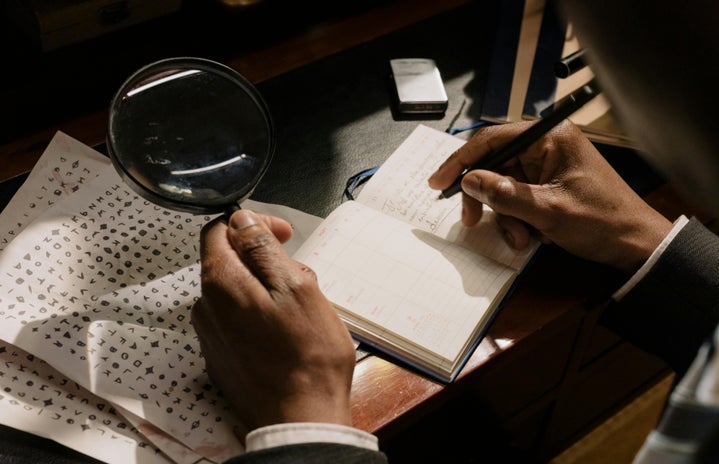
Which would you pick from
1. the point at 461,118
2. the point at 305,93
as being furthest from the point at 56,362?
the point at 461,118

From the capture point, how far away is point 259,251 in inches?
36.3

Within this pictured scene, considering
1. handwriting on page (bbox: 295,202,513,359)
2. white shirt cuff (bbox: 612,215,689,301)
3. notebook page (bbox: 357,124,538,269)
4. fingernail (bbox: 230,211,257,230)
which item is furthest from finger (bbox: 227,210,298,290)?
white shirt cuff (bbox: 612,215,689,301)

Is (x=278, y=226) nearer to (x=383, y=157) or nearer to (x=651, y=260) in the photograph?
(x=383, y=157)

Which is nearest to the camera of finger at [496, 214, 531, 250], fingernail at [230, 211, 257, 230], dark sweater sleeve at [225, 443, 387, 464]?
dark sweater sleeve at [225, 443, 387, 464]

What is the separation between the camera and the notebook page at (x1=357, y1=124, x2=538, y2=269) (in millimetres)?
1167

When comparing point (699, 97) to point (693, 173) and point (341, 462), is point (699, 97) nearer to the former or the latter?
point (693, 173)

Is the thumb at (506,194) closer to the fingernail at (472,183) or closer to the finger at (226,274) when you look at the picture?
the fingernail at (472,183)

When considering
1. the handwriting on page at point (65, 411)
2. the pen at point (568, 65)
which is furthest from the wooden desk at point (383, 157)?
the pen at point (568, 65)

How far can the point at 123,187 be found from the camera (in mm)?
1188

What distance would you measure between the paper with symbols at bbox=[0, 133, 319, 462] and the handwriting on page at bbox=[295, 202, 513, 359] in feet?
0.23

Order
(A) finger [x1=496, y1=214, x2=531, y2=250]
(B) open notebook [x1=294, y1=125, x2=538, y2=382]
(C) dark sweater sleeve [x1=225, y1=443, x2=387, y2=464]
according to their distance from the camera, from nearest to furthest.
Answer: (C) dark sweater sleeve [x1=225, y1=443, x2=387, y2=464], (B) open notebook [x1=294, y1=125, x2=538, y2=382], (A) finger [x1=496, y1=214, x2=531, y2=250]

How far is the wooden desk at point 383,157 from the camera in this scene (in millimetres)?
1084

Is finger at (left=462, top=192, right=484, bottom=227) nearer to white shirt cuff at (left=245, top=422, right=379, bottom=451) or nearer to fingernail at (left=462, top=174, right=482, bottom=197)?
fingernail at (left=462, top=174, right=482, bottom=197)

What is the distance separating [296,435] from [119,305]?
36 cm
